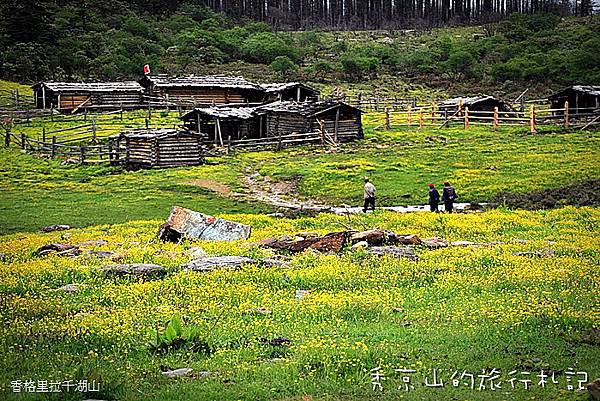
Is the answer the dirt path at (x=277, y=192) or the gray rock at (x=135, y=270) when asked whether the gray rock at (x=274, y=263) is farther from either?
the dirt path at (x=277, y=192)

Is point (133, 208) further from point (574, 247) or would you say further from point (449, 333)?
point (449, 333)

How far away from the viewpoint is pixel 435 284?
17641mm

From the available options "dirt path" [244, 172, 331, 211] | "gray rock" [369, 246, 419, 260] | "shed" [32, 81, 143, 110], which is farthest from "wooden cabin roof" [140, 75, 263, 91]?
"gray rock" [369, 246, 419, 260]

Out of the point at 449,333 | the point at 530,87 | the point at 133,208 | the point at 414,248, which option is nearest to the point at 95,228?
the point at 133,208

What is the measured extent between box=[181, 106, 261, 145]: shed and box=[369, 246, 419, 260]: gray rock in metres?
41.0

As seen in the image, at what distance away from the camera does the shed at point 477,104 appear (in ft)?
242

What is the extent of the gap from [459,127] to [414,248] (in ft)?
161

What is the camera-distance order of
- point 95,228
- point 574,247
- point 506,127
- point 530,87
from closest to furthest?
point 574,247
point 95,228
point 506,127
point 530,87

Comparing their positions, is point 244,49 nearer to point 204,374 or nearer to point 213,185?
Result: point 213,185

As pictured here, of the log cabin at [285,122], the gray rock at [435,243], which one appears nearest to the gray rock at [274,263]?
the gray rock at [435,243]

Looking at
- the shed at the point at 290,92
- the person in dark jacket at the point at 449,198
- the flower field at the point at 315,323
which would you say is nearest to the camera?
the flower field at the point at 315,323

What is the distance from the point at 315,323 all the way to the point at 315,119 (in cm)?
5266

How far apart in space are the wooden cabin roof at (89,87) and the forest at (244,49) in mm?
9398

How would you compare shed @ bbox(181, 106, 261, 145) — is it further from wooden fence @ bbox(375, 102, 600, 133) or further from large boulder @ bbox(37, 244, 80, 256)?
large boulder @ bbox(37, 244, 80, 256)
